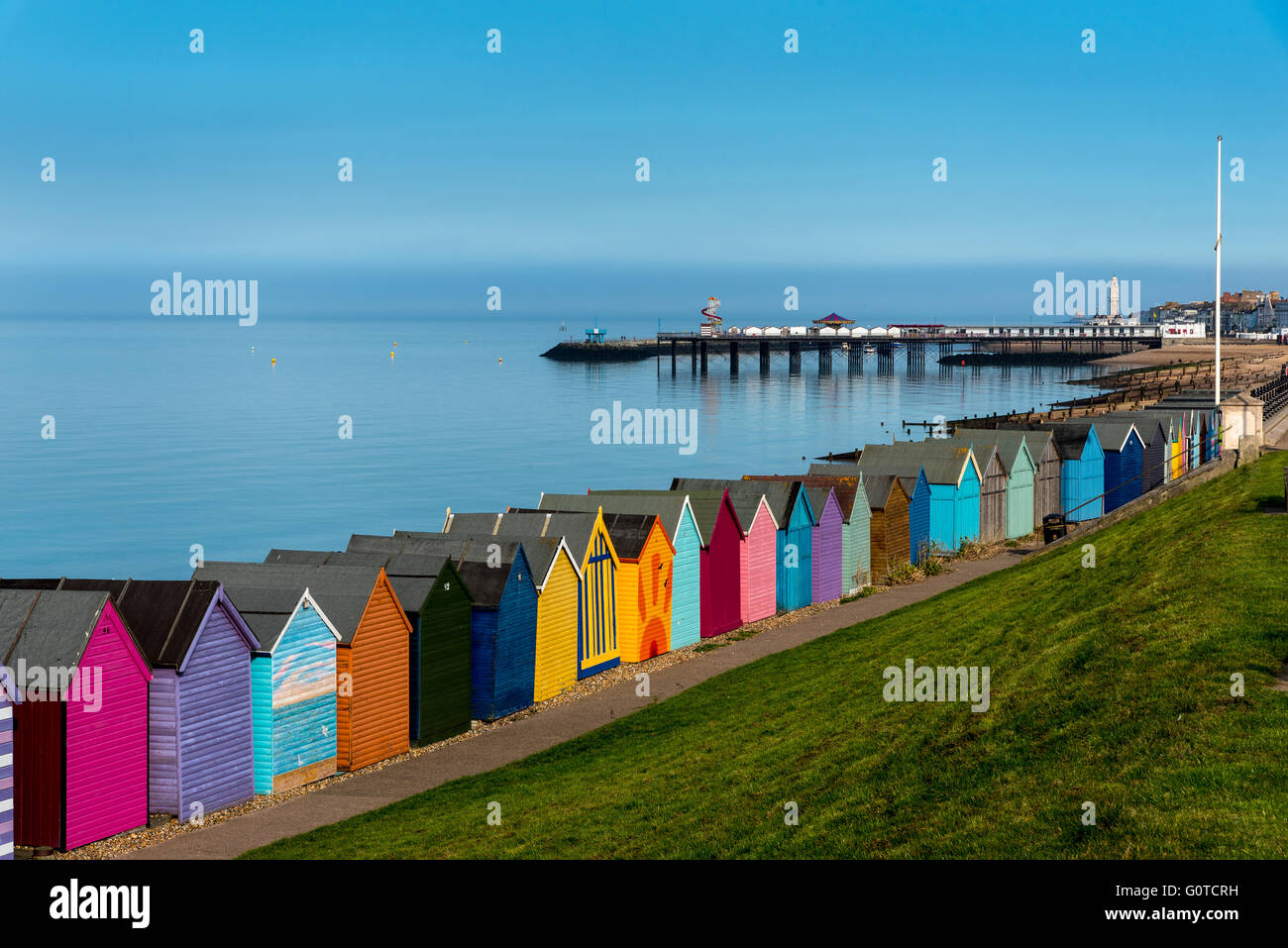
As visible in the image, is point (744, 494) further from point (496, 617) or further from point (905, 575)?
point (496, 617)

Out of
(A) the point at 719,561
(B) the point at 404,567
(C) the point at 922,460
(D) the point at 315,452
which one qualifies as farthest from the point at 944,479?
(D) the point at 315,452

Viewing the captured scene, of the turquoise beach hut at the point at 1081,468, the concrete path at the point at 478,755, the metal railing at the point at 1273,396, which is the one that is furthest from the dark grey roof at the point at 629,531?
the metal railing at the point at 1273,396

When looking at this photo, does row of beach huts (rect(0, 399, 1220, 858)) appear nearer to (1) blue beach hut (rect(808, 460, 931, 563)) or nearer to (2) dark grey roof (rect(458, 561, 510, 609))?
(2) dark grey roof (rect(458, 561, 510, 609))

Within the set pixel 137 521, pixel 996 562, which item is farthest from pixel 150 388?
pixel 996 562

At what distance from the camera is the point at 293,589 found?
2169 cm

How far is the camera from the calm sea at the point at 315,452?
220 ft

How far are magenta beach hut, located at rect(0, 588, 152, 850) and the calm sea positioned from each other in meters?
39.7

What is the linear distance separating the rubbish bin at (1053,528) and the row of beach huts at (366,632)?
595 centimetres

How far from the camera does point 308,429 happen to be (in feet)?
379

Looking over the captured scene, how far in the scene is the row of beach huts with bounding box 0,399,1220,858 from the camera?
59.6ft

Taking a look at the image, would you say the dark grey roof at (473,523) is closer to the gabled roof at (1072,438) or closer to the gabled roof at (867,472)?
the gabled roof at (867,472)

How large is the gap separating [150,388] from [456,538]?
14616 cm
